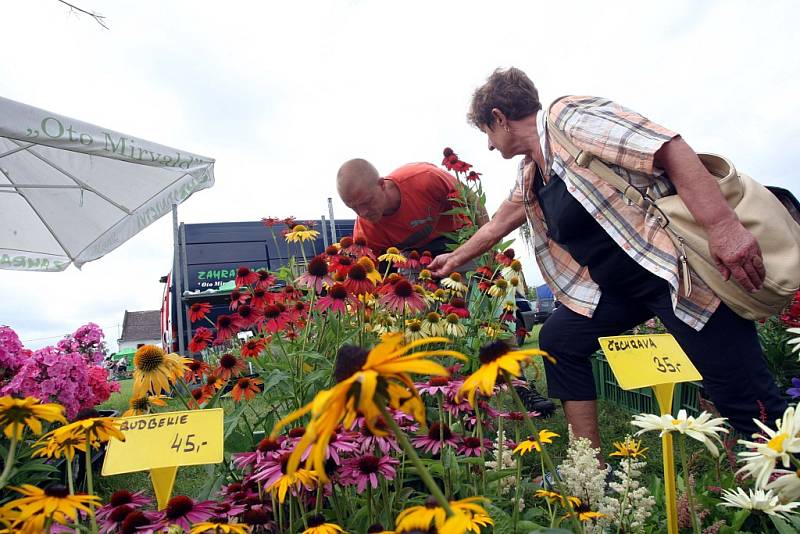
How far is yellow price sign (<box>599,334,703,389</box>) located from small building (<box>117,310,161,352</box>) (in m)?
31.5

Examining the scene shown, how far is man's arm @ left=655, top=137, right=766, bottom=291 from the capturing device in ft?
3.84

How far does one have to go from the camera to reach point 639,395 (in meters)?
2.81

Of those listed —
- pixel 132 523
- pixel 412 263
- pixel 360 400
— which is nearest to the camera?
pixel 360 400

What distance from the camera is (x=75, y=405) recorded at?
200 centimetres

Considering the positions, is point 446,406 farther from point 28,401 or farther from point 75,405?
point 75,405

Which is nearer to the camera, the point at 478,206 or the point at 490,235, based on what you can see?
the point at 490,235

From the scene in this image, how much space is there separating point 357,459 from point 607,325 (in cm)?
111

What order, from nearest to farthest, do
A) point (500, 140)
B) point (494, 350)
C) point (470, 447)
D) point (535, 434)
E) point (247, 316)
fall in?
point (535, 434) → point (494, 350) → point (470, 447) → point (247, 316) → point (500, 140)

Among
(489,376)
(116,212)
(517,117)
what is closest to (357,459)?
(489,376)

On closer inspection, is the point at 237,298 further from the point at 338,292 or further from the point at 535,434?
the point at 535,434

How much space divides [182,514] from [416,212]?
2.02 meters

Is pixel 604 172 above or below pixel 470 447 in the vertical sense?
above

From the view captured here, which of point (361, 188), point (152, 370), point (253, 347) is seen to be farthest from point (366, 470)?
point (361, 188)

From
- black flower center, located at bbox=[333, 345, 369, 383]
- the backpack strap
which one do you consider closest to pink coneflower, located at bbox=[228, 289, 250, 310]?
the backpack strap
